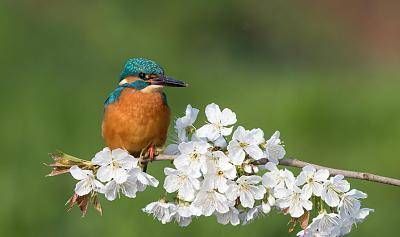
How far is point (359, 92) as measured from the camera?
346 inches

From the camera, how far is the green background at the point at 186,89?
6.12 m

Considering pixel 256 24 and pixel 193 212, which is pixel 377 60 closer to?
pixel 256 24

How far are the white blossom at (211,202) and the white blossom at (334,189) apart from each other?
25cm

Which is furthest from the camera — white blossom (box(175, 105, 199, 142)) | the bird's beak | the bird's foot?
the bird's beak

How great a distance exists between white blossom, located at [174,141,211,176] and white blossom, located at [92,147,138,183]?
130mm

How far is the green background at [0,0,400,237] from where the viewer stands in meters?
6.12

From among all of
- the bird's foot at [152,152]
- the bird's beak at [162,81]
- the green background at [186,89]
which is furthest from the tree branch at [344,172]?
the green background at [186,89]

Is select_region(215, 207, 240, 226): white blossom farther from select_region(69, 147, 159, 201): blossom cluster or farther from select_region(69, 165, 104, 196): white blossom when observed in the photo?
select_region(69, 165, 104, 196): white blossom

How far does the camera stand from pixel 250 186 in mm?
3041

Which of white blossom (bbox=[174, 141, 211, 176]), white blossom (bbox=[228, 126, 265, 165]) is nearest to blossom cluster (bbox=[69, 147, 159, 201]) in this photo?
white blossom (bbox=[174, 141, 211, 176])

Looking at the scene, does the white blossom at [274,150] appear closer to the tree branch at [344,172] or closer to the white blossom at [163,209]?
the tree branch at [344,172]

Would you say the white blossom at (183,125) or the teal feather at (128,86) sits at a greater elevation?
the white blossom at (183,125)

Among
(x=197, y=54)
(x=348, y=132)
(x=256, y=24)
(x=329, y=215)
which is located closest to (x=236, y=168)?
(x=329, y=215)

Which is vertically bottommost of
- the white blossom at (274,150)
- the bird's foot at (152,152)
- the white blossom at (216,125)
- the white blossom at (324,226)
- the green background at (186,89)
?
the green background at (186,89)
